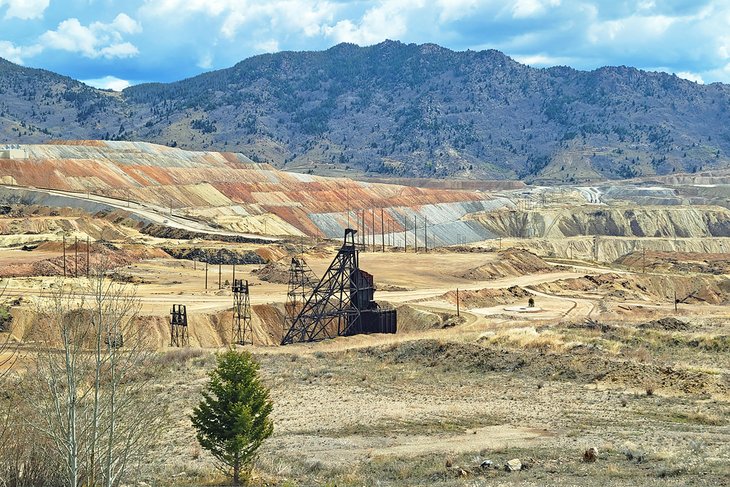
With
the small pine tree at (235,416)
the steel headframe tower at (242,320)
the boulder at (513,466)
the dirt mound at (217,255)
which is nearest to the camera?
the small pine tree at (235,416)

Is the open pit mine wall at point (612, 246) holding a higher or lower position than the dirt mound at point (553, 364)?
higher

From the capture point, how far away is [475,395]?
41.1m

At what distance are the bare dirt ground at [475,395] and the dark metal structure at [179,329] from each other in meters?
0.83

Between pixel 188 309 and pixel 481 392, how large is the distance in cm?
3715

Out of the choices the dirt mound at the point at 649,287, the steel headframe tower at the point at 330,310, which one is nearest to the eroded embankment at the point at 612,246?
the dirt mound at the point at 649,287

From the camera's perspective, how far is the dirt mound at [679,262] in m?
125

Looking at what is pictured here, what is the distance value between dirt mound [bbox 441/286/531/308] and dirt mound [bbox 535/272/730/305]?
7283mm

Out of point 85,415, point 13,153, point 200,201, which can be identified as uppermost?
point 13,153

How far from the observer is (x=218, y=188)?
199m

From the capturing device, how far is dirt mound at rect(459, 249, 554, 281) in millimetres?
107188

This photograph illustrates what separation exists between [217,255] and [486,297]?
40.2 m

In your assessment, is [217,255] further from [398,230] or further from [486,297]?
[398,230]

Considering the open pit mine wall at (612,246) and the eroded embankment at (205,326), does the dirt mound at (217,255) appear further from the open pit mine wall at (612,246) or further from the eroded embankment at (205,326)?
the open pit mine wall at (612,246)

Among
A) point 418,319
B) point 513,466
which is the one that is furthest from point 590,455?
point 418,319
